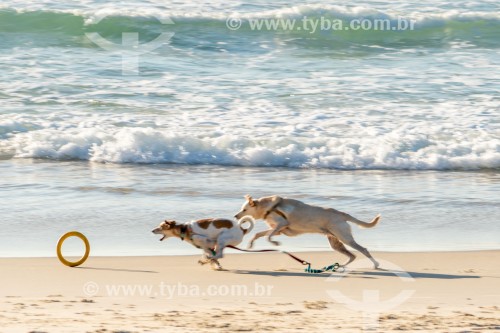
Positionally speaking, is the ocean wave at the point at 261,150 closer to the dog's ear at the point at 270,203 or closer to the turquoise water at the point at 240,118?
the turquoise water at the point at 240,118

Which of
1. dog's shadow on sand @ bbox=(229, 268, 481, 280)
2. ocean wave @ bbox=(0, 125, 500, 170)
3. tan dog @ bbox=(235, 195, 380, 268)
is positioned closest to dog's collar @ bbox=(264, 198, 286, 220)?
tan dog @ bbox=(235, 195, 380, 268)

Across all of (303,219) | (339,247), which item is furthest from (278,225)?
(339,247)

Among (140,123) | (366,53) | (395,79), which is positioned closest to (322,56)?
(366,53)

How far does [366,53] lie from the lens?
2003 cm

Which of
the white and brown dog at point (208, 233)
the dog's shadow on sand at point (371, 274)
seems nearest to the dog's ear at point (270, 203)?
the white and brown dog at point (208, 233)

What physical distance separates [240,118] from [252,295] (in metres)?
8.15

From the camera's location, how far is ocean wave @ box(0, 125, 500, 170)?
43.4 feet

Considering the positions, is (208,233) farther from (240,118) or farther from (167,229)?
(240,118)

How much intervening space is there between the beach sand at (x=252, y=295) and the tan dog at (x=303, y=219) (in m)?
0.27

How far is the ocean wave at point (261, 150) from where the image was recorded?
43.4 feet

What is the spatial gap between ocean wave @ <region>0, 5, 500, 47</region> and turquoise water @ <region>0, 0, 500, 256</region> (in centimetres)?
5

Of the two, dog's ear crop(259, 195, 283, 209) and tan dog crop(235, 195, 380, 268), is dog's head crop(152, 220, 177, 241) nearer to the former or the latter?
tan dog crop(235, 195, 380, 268)

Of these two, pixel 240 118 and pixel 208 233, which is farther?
pixel 240 118

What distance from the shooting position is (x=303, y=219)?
826 cm
